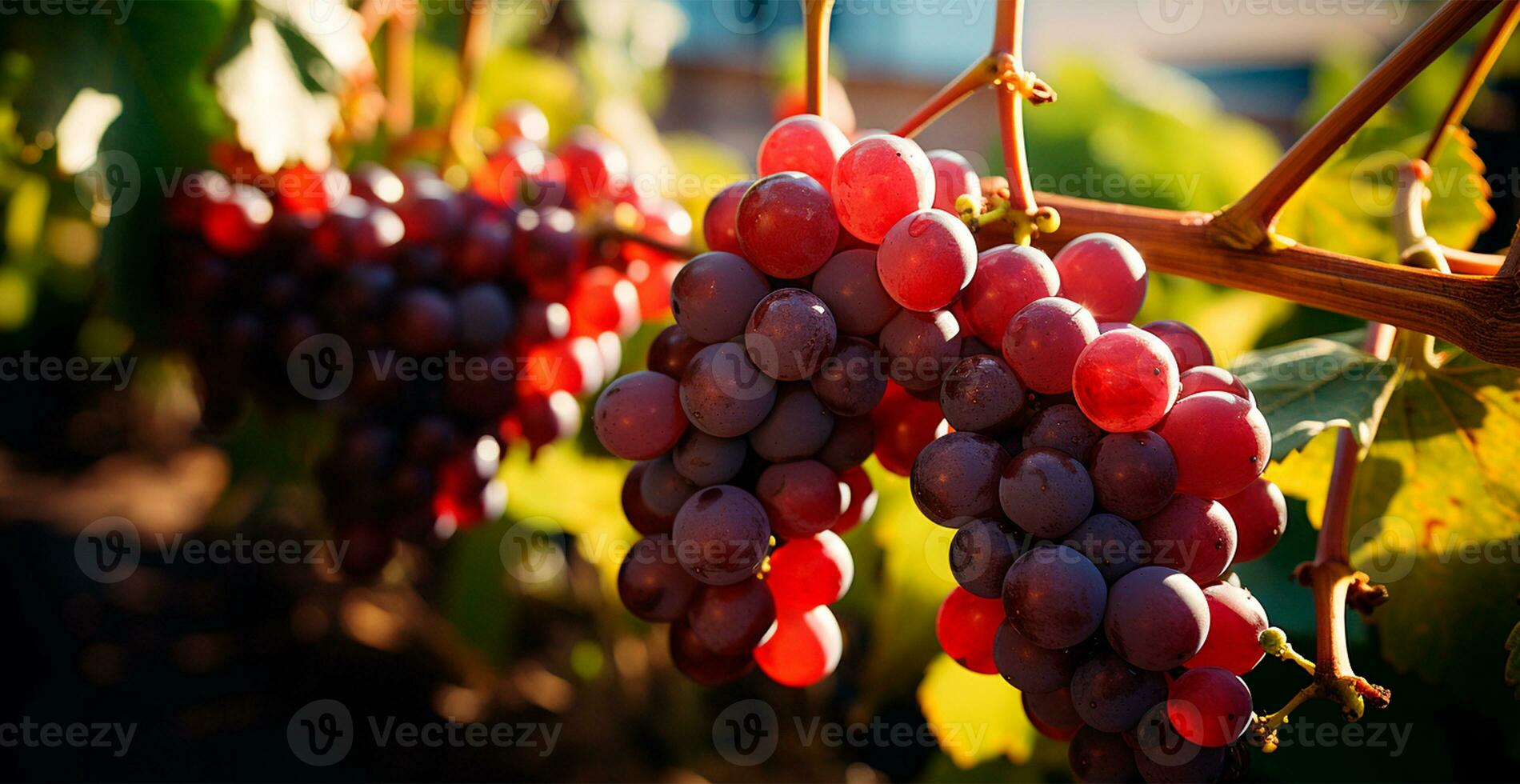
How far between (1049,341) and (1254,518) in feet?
0.51

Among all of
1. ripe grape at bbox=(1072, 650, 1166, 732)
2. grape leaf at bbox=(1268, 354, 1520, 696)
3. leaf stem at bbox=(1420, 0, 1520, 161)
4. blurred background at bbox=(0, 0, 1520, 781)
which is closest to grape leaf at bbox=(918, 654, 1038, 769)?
blurred background at bbox=(0, 0, 1520, 781)

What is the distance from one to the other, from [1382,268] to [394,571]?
1.13m

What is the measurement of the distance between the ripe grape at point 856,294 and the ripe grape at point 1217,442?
14 centimetres

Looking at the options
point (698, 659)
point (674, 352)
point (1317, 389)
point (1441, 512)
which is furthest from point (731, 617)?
point (1441, 512)

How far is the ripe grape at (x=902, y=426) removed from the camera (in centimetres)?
48

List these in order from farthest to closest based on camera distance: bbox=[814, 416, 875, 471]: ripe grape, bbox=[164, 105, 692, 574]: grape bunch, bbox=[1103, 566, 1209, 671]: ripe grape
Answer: bbox=[164, 105, 692, 574]: grape bunch < bbox=[814, 416, 875, 471]: ripe grape < bbox=[1103, 566, 1209, 671]: ripe grape

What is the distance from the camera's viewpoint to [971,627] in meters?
0.45

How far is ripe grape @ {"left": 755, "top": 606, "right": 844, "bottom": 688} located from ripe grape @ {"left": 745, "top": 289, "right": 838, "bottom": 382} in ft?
0.50

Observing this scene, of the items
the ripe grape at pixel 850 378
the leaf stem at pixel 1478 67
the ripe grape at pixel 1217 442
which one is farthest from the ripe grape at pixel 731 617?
the leaf stem at pixel 1478 67

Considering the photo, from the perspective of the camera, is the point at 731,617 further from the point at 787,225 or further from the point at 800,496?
the point at 787,225

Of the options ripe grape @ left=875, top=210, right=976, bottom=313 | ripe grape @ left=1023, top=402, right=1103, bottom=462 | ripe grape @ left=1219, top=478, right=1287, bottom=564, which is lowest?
ripe grape @ left=1219, top=478, right=1287, bottom=564

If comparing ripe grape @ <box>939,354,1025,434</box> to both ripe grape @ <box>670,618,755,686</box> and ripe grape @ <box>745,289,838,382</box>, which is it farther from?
ripe grape @ <box>670,618,755,686</box>

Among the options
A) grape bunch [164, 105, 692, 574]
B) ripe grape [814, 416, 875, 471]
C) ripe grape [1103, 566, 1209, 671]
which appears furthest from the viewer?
grape bunch [164, 105, 692, 574]

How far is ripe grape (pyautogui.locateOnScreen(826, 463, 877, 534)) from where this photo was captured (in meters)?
0.50
